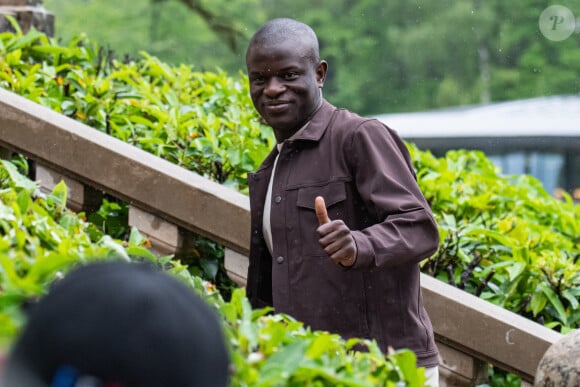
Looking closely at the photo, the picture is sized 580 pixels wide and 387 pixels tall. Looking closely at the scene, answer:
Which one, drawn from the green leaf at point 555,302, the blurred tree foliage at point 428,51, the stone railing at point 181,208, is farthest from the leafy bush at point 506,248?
the blurred tree foliage at point 428,51

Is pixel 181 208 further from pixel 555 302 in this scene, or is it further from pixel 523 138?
pixel 523 138

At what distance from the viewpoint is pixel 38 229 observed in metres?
3.54

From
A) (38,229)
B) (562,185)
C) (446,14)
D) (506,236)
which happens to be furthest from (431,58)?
(38,229)

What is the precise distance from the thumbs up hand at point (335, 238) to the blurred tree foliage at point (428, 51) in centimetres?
3072

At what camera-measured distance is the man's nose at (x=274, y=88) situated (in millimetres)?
3816

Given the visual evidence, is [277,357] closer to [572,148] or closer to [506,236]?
[506,236]

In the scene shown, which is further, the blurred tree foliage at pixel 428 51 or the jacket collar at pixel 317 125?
the blurred tree foliage at pixel 428 51

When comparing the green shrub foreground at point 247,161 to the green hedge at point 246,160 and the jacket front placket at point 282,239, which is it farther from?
the jacket front placket at point 282,239

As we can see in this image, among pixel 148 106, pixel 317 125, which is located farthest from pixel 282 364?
pixel 148 106

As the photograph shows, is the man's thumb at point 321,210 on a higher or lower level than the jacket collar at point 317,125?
lower

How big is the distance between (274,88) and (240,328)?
4.09 feet

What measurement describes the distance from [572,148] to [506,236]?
1500 cm

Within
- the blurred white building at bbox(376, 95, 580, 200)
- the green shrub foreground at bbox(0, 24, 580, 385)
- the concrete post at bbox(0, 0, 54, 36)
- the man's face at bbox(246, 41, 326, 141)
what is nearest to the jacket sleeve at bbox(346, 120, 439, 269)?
the man's face at bbox(246, 41, 326, 141)

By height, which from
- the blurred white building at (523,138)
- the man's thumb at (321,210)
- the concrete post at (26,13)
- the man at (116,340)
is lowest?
the blurred white building at (523,138)
